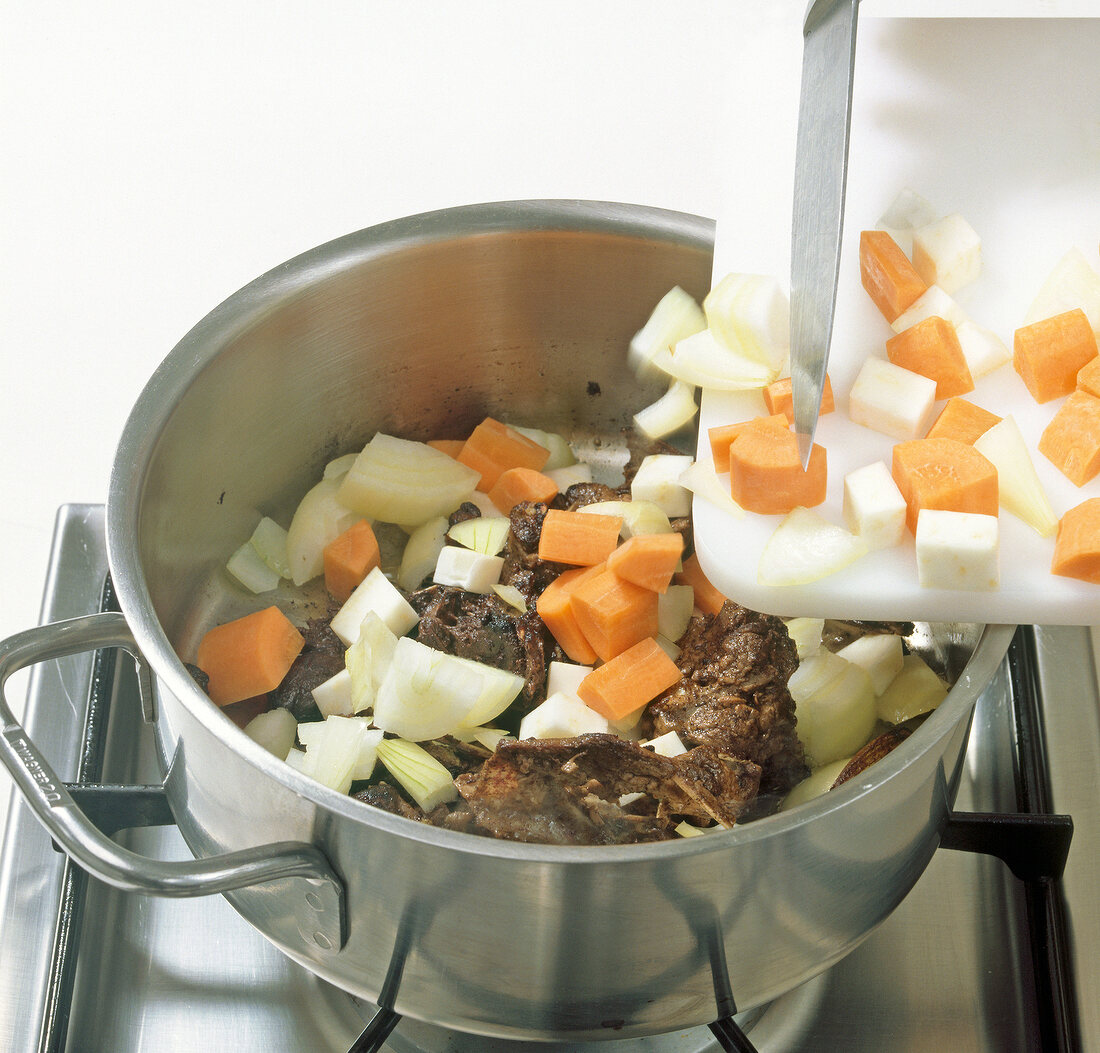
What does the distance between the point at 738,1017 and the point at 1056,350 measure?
719mm

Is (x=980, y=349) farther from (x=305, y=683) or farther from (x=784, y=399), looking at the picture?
(x=305, y=683)

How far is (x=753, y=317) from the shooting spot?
1.21 metres

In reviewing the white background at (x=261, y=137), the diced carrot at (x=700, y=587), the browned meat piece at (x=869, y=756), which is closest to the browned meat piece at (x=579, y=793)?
the browned meat piece at (x=869, y=756)

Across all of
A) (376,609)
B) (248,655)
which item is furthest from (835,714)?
(248,655)

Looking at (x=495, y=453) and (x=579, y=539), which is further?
(x=495, y=453)

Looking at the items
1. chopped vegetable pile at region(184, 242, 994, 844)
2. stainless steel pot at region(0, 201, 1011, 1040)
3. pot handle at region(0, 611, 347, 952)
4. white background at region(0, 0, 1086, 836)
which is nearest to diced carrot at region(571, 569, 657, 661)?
chopped vegetable pile at region(184, 242, 994, 844)

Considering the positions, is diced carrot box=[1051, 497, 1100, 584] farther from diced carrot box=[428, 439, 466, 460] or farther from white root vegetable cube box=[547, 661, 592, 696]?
diced carrot box=[428, 439, 466, 460]

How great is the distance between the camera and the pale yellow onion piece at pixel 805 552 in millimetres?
1060

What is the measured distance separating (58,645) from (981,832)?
845mm

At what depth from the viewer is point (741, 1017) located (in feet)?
3.86

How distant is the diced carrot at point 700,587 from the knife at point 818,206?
1.03 ft

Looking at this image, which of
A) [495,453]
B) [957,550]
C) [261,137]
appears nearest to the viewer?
[957,550]

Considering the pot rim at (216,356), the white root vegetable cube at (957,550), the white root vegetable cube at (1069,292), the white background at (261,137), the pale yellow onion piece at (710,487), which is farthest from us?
the white background at (261,137)

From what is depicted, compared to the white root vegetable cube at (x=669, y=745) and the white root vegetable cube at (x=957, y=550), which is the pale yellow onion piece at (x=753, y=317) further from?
the white root vegetable cube at (x=669, y=745)
